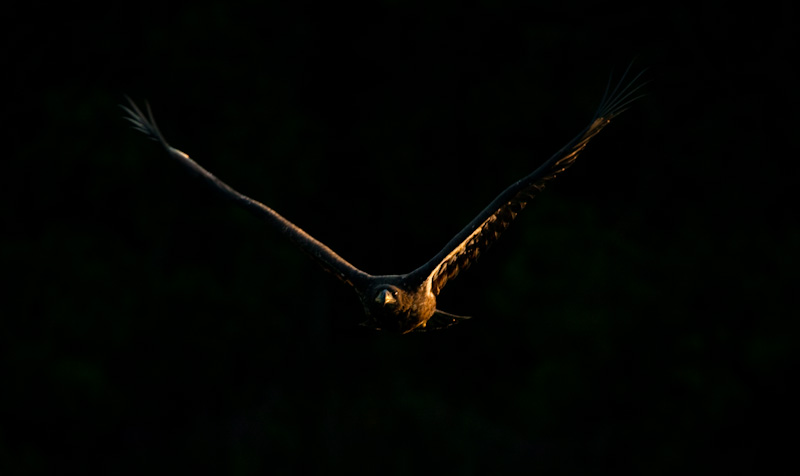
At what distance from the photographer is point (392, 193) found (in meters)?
20.7

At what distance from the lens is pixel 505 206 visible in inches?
318

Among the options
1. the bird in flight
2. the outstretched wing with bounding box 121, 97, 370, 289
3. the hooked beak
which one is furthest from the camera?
the outstretched wing with bounding box 121, 97, 370, 289

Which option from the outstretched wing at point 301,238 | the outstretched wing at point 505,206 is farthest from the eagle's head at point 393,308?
Answer: the outstretched wing at point 301,238

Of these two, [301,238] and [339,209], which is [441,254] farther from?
[339,209]

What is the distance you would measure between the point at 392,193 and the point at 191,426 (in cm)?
622

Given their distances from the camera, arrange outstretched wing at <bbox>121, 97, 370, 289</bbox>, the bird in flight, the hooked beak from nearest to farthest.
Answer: the hooked beak, the bird in flight, outstretched wing at <bbox>121, 97, 370, 289</bbox>

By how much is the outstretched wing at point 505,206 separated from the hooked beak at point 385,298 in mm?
326

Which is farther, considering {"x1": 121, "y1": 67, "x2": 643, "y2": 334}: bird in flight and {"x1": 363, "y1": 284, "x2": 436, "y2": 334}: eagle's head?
{"x1": 121, "y1": 67, "x2": 643, "y2": 334}: bird in flight

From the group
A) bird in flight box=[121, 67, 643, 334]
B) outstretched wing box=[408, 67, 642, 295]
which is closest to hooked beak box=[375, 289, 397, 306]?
bird in flight box=[121, 67, 643, 334]

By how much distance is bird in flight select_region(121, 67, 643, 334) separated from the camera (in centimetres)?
784

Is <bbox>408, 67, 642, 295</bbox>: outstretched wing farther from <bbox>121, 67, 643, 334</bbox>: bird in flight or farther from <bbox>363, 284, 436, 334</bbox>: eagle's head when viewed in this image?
<bbox>363, 284, 436, 334</bbox>: eagle's head

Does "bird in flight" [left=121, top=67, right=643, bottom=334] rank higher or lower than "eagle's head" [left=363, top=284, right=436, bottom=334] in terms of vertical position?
higher

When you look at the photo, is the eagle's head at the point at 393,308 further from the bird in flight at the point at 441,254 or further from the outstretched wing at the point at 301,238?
the outstretched wing at the point at 301,238

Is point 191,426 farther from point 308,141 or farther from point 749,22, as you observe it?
point 749,22
